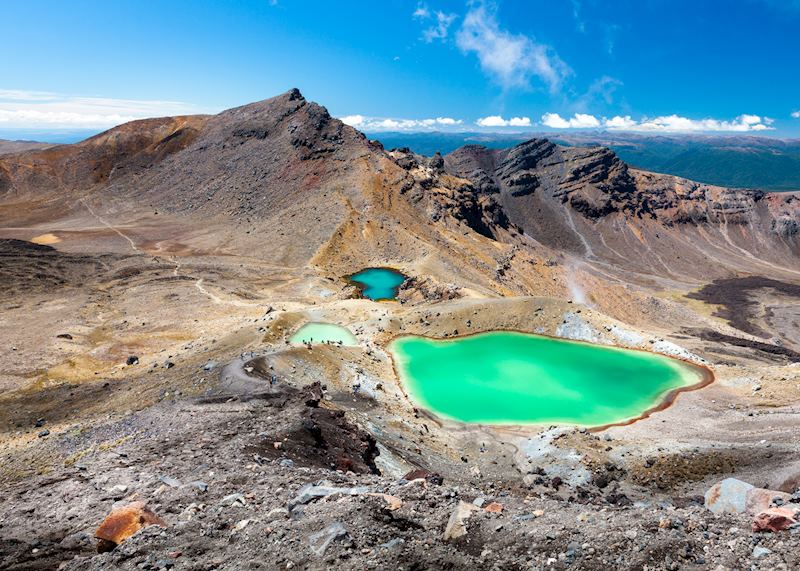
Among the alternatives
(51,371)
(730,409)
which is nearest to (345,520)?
(730,409)

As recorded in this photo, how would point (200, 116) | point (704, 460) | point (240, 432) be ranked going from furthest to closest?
1. point (200, 116)
2. point (704, 460)
3. point (240, 432)

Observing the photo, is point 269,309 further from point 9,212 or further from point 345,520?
point 9,212

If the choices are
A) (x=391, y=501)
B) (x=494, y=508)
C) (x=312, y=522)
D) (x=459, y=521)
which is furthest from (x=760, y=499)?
(x=312, y=522)

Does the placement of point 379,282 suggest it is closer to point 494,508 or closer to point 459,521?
point 494,508

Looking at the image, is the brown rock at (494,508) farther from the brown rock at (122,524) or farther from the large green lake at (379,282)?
the large green lake at (379,282)

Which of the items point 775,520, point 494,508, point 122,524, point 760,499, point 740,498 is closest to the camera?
point 775,520

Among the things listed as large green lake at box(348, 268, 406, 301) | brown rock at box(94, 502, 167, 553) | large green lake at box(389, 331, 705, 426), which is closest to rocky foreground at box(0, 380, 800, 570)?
brown rock at box(94, 502, 167, 553)

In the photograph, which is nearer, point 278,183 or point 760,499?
point 760,499
